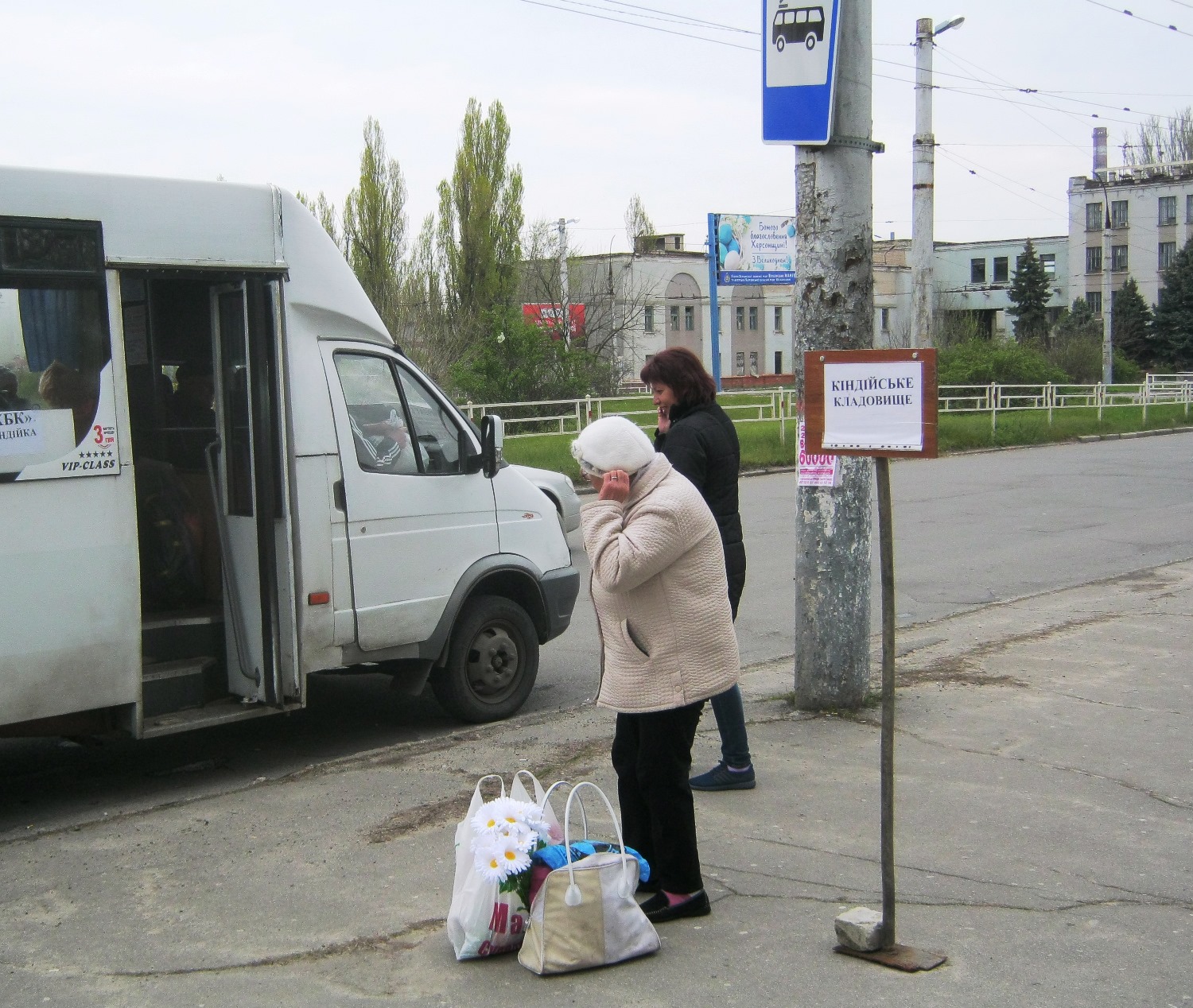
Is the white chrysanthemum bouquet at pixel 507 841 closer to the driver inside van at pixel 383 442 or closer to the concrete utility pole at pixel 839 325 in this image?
the driver inside van at pixel 383 442

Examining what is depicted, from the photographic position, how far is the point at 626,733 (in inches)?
168

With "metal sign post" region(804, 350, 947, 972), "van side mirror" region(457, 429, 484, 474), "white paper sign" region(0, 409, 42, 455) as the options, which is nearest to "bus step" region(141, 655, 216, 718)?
"white paper sign" region(0, 409, 42, 455)

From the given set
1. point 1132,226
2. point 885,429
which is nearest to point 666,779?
point 885,429

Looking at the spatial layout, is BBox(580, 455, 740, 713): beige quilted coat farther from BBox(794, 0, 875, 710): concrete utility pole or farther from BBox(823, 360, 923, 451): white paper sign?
BBox(794, 0, 875, 710): concrete utility pole

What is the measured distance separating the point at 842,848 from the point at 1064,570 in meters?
8.55

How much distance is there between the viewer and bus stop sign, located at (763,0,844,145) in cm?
655

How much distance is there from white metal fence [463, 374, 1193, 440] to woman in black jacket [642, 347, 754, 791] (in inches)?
370

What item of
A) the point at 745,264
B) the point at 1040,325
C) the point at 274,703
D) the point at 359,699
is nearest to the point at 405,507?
the point at 274,703

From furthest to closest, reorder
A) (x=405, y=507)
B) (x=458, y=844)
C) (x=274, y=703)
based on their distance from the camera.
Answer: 1. (x=405, y=507)
2. (x=274, y=703)
3. (x=458, y=844)

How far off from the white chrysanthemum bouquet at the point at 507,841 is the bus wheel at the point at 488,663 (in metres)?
3.00

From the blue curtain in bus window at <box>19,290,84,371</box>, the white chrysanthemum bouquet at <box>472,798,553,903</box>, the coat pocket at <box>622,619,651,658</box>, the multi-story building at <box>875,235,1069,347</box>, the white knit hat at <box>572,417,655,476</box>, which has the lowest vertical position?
the white chrysanthemum bouquet at <box>472,798,553,903</box>

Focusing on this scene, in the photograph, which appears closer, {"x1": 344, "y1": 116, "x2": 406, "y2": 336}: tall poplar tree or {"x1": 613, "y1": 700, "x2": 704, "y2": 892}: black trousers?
{"x1": 613, "y1": 700, "x2": 704, "y2": 892}: black trousers

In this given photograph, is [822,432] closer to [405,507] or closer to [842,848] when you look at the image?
[842,848]

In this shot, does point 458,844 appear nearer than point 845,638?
Yes
